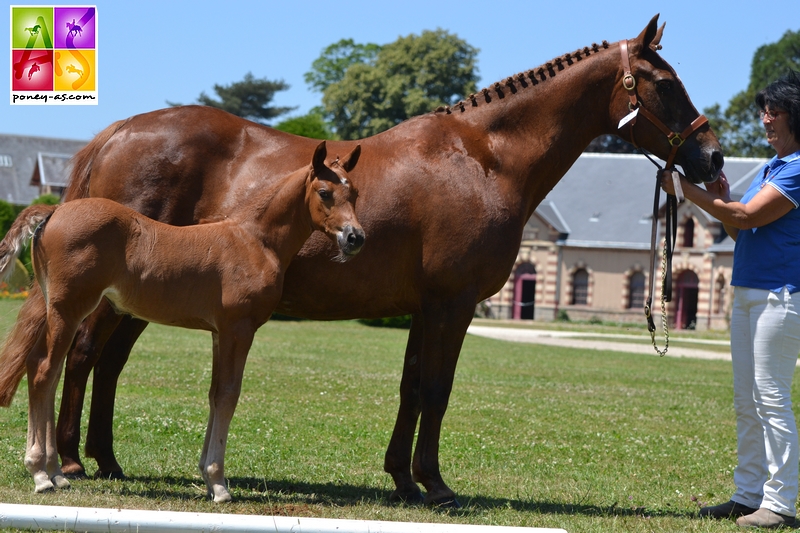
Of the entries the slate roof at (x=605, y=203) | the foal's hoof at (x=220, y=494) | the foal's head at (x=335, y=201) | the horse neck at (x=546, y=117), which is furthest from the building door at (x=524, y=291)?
the foal's hoof at (x=220, y=494)

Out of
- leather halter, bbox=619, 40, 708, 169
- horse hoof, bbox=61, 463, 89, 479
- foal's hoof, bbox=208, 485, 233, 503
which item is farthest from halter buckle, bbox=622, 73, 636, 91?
horse hoof, bbox=61, 463, 89, 479

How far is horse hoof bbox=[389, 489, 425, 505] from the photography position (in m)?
6.36

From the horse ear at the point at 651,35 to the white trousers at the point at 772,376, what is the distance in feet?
6.40

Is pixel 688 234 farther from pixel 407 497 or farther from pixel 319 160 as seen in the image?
pixel 319 160

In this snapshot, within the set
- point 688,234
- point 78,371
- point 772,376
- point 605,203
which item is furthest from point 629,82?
point 605,203

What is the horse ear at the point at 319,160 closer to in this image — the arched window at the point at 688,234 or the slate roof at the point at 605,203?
the slate roof at the point at 605,203

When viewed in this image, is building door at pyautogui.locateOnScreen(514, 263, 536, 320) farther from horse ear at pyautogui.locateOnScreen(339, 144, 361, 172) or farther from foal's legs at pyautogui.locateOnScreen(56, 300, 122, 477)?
horse ear at pyautogui.locateOnScreen(339, 144, 361, 172)

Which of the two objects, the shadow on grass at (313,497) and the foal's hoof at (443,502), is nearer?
the shadow on grass at (313,497)

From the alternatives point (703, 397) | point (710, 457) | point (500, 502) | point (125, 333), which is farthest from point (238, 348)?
point (703, 397)

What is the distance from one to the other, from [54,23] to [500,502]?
918 cm

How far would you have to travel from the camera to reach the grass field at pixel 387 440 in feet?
19.9

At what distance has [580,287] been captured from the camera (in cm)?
6069

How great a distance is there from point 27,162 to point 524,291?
5391 cm

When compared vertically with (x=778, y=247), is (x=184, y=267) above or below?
below
